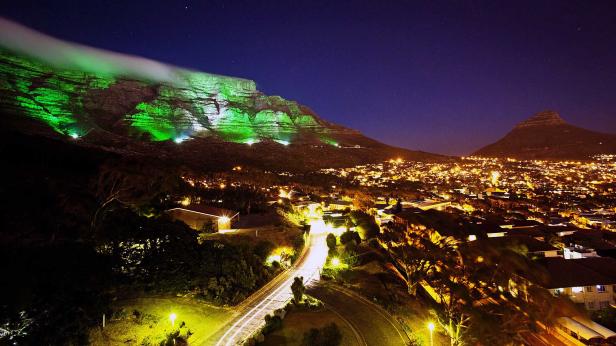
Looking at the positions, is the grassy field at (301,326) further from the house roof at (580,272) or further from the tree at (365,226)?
the tree at (365,226)

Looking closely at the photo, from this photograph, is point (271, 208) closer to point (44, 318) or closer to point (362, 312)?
point (362, 312)

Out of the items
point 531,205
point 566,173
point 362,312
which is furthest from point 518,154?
point 362,312

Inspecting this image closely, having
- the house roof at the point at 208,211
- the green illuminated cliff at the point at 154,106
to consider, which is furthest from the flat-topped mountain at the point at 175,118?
the house roof at the point at 208,211

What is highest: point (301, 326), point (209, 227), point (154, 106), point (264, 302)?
point (154, 106)

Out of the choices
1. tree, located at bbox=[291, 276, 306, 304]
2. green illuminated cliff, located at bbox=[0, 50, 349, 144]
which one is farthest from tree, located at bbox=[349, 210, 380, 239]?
green illuminated cliff, located at bbox=[0, 50, 349, 144]

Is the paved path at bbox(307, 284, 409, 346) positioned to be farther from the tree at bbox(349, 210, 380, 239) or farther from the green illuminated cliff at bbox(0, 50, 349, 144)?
the green illuminated cliff at bbox(0, 50, 349, 144)

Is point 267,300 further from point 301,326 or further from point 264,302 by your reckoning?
point 301,326

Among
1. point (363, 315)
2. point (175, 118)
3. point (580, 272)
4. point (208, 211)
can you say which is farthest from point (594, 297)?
point (175, 118)
